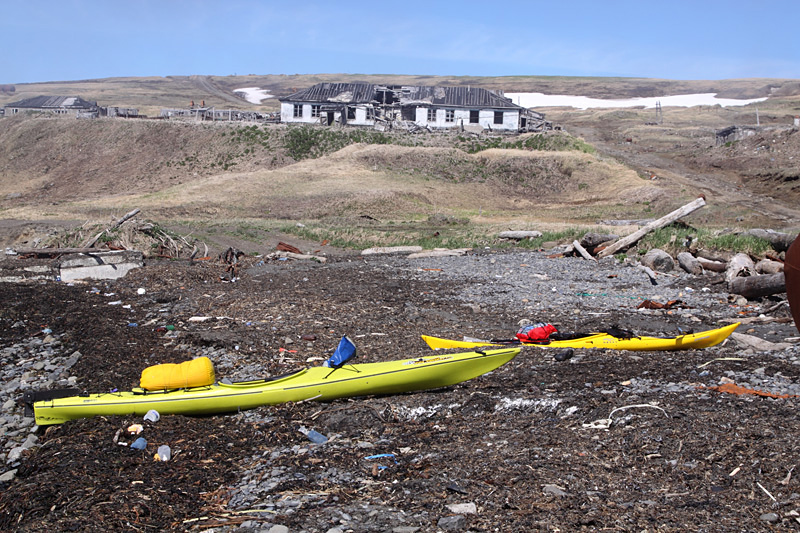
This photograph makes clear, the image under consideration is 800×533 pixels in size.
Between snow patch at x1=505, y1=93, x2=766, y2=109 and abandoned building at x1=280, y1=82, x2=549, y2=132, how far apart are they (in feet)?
170

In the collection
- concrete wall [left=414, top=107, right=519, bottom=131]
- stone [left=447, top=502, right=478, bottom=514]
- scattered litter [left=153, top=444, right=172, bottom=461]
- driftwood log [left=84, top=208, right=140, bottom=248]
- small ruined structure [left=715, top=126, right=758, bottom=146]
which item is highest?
concrete wall [left=414, top=107, right=519, bottom=131]

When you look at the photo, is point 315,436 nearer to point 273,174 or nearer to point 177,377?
point 177,377

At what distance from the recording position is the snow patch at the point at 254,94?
109m

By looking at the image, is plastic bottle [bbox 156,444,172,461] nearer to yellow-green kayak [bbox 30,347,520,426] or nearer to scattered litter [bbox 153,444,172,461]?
scattered litter [bbox 153,444,172,461]

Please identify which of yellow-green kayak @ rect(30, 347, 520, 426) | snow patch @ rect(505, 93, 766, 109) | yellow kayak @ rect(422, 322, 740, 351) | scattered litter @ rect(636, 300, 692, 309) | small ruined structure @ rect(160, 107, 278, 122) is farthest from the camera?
snow patch @ rect(505, 93, 766, 109)

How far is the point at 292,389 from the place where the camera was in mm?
7449

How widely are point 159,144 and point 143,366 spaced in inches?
1615

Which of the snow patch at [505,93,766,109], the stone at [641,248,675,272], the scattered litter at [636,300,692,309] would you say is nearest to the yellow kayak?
the scattered litter at [636,300,692,309]

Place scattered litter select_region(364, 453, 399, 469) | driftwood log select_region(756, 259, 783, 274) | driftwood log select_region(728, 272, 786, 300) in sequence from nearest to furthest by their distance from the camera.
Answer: scattered litter select_region(364, 453, 399, 469) → driftwood log select_region(728, 272, 786, 300) → driftwood log select_region(756, 259, 783, 274)

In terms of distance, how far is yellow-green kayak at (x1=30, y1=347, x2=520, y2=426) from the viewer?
7133 millimetres

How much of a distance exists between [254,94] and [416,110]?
2835 inches

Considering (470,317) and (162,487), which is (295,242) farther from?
(162,487)

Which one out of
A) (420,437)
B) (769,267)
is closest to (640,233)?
(769,267)

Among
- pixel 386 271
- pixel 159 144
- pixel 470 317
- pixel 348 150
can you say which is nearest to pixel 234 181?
pixel 348 150
